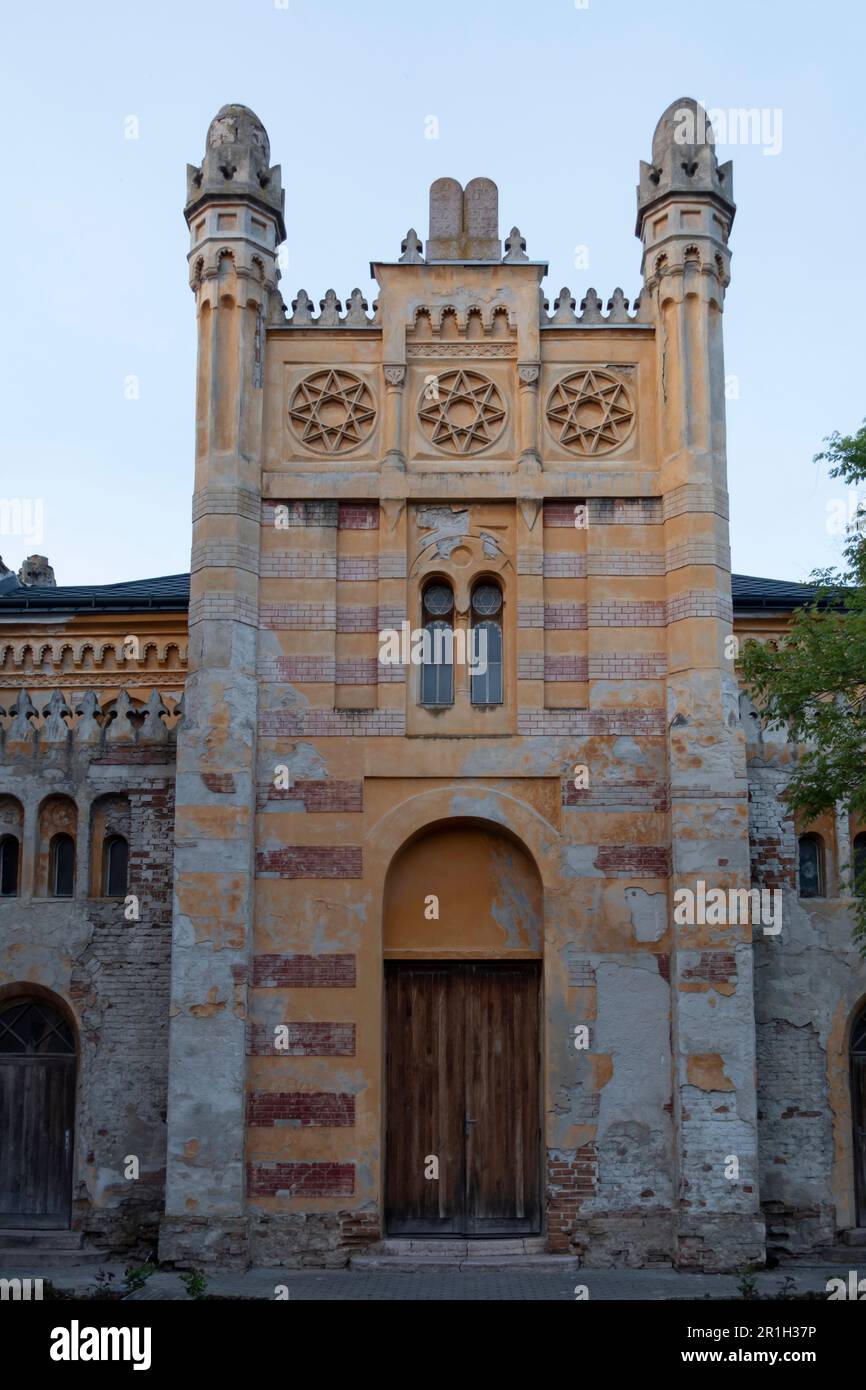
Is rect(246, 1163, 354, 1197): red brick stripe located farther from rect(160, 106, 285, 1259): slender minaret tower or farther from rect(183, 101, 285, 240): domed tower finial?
rect(183, 101, 285, 240): domed tower finial

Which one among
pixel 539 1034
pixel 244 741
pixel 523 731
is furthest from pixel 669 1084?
pixel 244 741

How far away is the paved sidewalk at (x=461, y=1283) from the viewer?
1469cm

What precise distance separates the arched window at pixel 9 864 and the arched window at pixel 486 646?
5865 millimetres

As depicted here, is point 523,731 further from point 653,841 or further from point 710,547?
point 710,547

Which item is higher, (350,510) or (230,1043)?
(350,510)

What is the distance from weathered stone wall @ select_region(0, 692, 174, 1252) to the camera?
55.8 feet

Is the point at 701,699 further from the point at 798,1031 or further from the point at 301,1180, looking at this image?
the point at 301,1180

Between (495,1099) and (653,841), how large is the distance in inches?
133

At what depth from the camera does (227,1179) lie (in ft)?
52.4

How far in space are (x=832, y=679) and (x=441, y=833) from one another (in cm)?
495

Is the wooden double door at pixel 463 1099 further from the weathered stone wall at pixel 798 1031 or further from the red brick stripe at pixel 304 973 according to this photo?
the weathered stone wall at pixel 798 1031

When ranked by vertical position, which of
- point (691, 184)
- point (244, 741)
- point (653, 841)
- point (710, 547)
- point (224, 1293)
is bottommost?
point (224, 1293)

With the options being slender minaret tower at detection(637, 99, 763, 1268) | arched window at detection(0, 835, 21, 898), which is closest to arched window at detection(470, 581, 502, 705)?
slender minaret tower at detection(637, 99, 763, 1268)

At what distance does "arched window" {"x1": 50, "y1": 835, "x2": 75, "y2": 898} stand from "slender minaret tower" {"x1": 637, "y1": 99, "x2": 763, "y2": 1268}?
23.4ft
